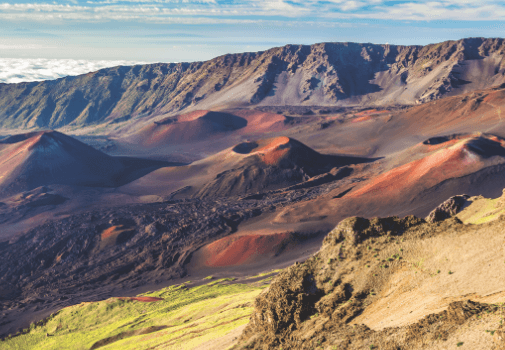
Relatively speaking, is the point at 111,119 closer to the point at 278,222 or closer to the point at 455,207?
the point at 278,222

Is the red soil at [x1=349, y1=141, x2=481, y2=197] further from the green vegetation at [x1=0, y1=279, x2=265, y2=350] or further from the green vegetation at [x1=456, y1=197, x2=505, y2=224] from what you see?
the green vegetation at [x1=456, y1=197, x2=505, y2=224]

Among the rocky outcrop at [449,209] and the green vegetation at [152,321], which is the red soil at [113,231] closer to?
the green vegetation at [152,321]

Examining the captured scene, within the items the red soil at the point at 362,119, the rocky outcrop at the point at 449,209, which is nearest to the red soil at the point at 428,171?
the rocky outcrop at the point at 449,209

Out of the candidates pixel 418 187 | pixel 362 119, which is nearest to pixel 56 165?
pixel 418 187

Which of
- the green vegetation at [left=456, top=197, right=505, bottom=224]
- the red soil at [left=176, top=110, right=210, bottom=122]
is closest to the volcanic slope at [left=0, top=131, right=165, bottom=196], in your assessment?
the red soil at [left=176, top=110, right=210, bottom=122]

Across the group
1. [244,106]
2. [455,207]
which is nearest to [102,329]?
[455,207]

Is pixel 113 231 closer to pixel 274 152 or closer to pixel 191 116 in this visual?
pixel 274 152
